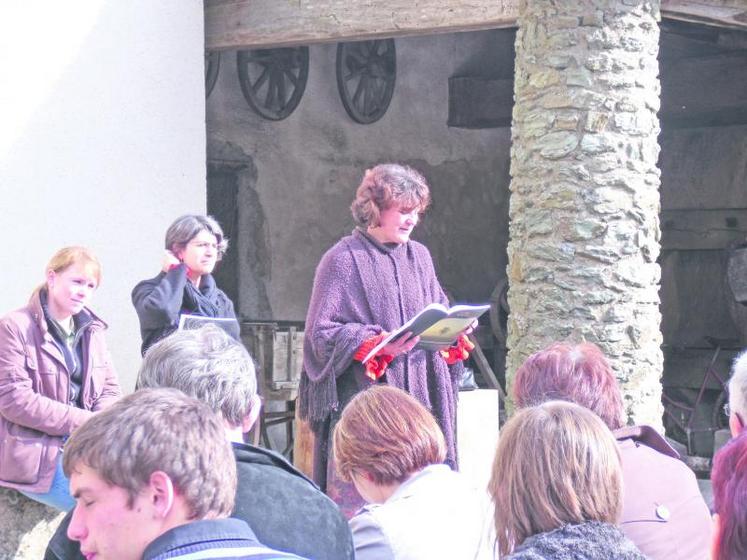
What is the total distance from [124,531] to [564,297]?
4040 mm

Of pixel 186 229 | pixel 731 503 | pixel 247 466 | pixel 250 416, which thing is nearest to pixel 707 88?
pixel 186 229

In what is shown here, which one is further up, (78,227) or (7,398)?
(78,227)

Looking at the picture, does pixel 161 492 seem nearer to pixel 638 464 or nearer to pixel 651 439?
pixel 638 464

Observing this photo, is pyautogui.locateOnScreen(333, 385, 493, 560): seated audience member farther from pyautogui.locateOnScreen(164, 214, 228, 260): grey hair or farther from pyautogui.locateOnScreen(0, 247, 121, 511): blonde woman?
pyautogui.locateOnScreen(164, 214, 228, 260): grey hair

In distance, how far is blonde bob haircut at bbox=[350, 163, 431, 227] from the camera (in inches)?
167

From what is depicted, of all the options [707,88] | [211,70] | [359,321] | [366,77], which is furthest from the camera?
[707,88]

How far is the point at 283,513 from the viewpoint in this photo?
238 centimetres

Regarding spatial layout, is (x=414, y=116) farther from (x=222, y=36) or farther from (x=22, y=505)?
(x=22, y=505)

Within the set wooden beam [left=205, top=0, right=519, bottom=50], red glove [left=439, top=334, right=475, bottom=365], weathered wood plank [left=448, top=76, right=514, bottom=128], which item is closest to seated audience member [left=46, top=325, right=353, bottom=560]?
red glove [left=439, top=334, right=475, bottom=365]

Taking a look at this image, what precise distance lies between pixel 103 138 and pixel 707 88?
19.0 feet

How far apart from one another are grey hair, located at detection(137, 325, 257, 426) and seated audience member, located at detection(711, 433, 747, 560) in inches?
44.0

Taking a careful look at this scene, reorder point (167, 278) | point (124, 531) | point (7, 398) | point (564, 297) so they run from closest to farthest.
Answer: point (124, 531), point (7, 398), point (167, 278), point (564, 297)

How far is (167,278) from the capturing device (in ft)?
15.4

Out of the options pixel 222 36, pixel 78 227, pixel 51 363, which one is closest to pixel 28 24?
pixel 78 227
